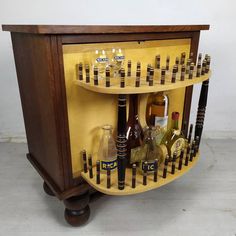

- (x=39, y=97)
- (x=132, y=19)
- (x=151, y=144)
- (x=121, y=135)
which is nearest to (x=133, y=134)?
(x=151, y=144)

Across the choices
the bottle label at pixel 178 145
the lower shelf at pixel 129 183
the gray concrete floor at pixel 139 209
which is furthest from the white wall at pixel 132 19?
the lower shelf at pixel 129 183

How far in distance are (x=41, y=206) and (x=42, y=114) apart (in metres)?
0.36

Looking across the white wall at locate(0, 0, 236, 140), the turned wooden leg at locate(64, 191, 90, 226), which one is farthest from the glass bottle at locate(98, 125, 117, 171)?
the white wall at locate(0, 0, 236, 140)

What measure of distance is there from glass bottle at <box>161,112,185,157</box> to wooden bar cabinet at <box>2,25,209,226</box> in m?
0.08

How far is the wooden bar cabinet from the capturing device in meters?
0.55

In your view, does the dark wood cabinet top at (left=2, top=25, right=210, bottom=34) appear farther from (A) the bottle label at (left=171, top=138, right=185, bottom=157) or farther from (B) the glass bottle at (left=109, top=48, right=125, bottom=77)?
(A) the bottle label at (left=171, top=138, right=185, bottom=157)

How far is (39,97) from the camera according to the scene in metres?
0.66

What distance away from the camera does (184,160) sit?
2.52 ft

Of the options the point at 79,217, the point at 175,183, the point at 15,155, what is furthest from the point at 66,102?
the point at 15,155

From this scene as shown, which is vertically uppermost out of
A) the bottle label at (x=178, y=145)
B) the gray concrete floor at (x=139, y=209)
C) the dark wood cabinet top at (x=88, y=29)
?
the dark wood cabinet top at (x=88, y=29)

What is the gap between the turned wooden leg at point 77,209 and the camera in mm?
724

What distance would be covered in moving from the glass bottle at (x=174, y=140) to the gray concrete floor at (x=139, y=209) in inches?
8.7

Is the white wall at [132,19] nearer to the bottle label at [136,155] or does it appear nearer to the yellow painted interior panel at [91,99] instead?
the yellow painted interior panel at [91,99]

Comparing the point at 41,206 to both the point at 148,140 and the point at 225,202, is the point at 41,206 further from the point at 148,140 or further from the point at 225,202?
the point at 225,202
